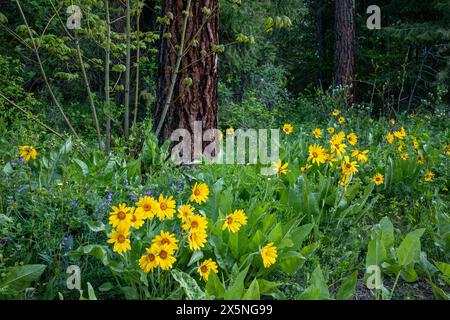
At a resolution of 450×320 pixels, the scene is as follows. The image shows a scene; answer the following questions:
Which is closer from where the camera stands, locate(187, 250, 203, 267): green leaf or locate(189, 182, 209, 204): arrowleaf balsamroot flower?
locate(187, 250, 203, 267): green leaf

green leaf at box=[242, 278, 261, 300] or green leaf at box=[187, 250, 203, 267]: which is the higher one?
green leaf at box=[187, 250, 203, 267]

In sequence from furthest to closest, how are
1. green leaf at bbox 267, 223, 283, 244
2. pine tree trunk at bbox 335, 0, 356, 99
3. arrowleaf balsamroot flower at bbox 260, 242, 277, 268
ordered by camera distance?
1. pine tree trunk at bbox 335, 0, 356, 99
2. green leaf at bbox 267, 223, 283, 244
3. arrowleaf balsamroot flower at bbox 260, 242, 277, 268

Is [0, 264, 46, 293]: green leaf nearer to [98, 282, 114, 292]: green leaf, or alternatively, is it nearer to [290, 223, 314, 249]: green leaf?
[98, 282, 114, 292]: green leaf

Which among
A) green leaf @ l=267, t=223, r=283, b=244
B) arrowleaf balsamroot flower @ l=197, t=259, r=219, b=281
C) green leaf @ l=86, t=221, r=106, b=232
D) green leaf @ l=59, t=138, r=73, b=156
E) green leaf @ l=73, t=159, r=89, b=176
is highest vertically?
green leaf @ l=59, t=138, r=73, b=156

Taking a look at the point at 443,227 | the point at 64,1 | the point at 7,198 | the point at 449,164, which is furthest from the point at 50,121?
the point at 443,227

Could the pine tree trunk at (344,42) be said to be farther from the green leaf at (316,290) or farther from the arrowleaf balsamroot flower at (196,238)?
the arrowleaf balsamroot flower at (196,238)

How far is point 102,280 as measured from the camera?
8.32 feet

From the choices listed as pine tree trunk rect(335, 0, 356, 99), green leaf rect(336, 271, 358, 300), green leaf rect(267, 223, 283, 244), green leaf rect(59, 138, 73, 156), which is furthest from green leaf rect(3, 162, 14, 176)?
pine tree trunk rect(335, 0, 356, 99)

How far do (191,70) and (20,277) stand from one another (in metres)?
2.34

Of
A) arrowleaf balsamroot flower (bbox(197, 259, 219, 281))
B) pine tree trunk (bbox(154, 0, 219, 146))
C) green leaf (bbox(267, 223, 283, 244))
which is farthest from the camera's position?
pine tree trunk (bbox(154, 0, 219, 146))

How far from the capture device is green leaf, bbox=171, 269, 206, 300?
2213 millimetres

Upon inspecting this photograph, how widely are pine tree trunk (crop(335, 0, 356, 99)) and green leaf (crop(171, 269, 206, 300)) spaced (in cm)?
780

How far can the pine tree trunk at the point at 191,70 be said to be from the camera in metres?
4.17
